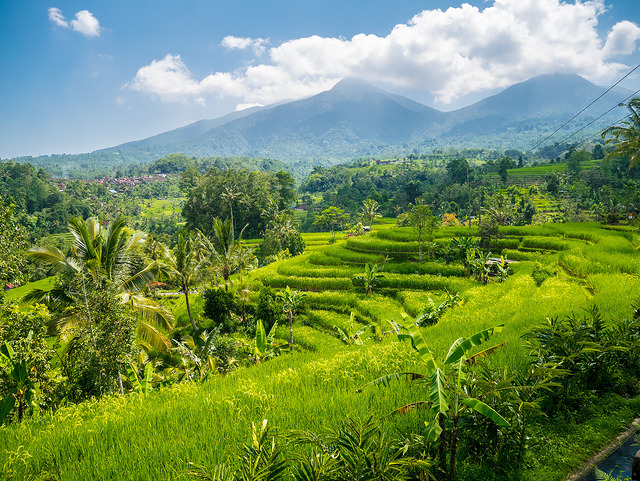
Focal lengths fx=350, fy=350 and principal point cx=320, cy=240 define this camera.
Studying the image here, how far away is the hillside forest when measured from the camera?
3713 millimetres

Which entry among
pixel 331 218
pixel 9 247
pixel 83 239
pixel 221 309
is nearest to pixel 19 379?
pixel 9 247

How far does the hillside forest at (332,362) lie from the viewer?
3713 mm

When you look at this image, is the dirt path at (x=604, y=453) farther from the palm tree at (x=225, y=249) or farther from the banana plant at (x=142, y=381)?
the palm tree at (x=225, y=249)

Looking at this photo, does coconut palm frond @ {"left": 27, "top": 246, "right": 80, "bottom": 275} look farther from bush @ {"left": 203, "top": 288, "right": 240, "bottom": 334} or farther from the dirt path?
the dirt path

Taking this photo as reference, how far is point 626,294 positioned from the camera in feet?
30.6

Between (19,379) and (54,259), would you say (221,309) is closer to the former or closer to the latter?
(54,259)

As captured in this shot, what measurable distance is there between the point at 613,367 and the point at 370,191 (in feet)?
241

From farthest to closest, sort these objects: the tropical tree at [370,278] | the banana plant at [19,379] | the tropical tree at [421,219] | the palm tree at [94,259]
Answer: the tropical tree at [421,219]
the tropical tree at [370,278]
the palm tree at [94,259]
the banana plant at [19,379]

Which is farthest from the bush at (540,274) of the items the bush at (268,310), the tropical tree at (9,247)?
the tropical tree at (9,247)

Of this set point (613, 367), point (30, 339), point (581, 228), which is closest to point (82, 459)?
point (30, 339)

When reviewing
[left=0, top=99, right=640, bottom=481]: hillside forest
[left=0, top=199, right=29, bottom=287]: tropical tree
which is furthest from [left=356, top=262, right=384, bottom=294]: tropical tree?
[left=0, top=199, right=29, bottom=287]: tropical tree

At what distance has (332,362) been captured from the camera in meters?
7.31

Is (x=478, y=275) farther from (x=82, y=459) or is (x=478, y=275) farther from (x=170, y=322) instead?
(x=82, y=459)

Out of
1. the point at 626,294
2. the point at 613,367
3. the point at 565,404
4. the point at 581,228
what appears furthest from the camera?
the point at 581,228
